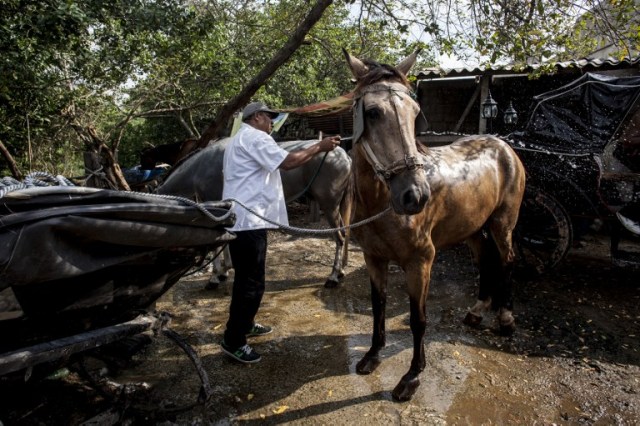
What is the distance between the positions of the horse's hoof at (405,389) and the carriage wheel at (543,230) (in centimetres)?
320

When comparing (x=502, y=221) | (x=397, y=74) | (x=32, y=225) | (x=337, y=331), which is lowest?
(x=337, y=331)

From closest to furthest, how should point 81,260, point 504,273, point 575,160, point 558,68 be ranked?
point 81,260 → point 504,273 → point 575,160 → point 558,68

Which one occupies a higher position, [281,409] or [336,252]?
[336,252]

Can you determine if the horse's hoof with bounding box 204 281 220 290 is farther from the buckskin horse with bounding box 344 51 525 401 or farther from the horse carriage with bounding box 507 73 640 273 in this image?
the horse carriage with bounding box 507 73 640 273

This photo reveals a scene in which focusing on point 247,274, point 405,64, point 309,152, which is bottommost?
point 247,274

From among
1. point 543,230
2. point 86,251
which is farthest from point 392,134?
point 543,230

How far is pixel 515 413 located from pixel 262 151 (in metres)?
2.73

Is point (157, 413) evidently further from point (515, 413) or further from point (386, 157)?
point (515, 413)

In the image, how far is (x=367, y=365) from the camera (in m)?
3.31

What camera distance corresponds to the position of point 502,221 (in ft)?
13.1

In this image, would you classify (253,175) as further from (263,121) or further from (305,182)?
(305,182)

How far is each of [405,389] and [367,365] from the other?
435mm

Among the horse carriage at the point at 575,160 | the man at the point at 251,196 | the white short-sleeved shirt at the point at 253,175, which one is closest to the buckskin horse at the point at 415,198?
the man at the point at 251,196

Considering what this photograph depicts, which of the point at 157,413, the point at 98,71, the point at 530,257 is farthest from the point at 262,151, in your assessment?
the point at 98,71
